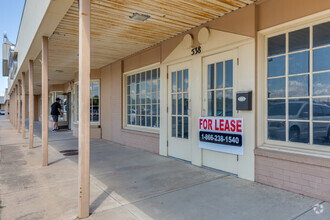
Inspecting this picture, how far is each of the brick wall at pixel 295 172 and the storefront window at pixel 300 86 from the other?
0.30 m

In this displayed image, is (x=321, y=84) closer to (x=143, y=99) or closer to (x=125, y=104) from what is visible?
(x=143, y=99)

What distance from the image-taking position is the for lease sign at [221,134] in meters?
3.93

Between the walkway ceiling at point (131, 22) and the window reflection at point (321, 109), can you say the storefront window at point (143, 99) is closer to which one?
the walkway ceiling at point (131, 22)

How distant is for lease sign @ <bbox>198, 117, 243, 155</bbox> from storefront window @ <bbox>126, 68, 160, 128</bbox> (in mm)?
1965

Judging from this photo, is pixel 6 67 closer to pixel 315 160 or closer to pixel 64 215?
pixel 64 215

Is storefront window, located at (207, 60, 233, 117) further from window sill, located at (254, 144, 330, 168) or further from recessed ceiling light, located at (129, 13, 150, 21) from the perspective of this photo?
recessed ceiling light, located at (129, 13, 150, 21)

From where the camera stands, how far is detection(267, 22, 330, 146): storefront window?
3.09 metres

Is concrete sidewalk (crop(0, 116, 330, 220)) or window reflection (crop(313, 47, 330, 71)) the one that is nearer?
concrete sidewalk (crop(0, 116, 330, 220))

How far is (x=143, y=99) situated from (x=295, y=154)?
4.50 meters

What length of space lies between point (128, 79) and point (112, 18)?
11.0 ft

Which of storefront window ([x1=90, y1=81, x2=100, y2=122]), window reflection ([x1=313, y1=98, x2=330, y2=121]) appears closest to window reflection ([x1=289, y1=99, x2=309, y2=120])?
window reflection ([x1=313, y1=98, x2=330, y2=121])

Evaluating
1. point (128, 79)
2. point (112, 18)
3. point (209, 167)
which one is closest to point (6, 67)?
point (128, 79)

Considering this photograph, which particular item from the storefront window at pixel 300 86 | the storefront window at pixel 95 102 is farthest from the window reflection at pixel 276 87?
the storefront window at pixel 95 102

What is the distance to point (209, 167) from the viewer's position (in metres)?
4.51
